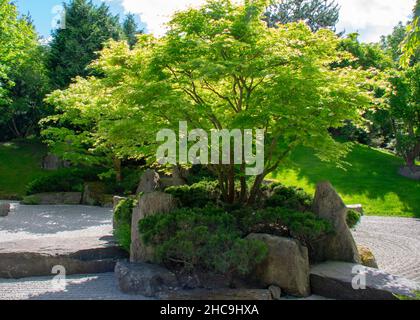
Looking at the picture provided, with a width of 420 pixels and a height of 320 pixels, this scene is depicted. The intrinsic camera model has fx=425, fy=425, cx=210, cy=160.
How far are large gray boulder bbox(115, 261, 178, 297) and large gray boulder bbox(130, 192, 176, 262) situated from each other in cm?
50

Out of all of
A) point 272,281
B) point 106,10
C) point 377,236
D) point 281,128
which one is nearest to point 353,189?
point 377,236

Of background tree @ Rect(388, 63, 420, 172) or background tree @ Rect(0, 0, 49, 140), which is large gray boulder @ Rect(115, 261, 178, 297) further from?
background tree @ Rect(0, 0, 49, 140)

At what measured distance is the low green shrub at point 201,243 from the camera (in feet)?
19.6

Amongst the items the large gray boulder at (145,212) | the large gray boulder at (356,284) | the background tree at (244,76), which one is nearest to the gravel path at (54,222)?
the large gray boulder at (145,212)

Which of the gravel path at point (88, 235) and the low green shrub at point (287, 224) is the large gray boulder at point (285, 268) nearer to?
the low green shrub at point (287, 224)

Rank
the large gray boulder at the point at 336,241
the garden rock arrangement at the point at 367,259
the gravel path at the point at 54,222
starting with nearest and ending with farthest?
the large gray boulder at the point at 336,241 → the garden rock arrangement at the point at 367,259 → the gravel path at the point at 54,222

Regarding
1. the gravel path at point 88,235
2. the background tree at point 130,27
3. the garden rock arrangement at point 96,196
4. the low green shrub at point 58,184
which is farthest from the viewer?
the background tree at point 130,27

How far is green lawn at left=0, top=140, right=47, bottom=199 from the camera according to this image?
2006 centimetres

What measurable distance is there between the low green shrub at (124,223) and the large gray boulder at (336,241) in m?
3.32

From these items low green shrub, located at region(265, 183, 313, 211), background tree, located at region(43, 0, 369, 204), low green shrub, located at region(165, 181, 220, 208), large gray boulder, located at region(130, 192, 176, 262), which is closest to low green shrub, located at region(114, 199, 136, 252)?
large gray boulder, located at region(130, 192, 176, 262)

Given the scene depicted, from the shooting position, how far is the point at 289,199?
28.0 ft
